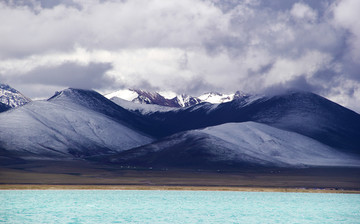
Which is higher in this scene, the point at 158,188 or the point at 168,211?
the point at 158,188

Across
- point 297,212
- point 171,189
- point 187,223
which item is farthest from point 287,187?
point 187,223

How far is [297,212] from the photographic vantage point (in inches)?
3511

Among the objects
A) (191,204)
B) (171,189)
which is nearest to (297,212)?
(191,204)

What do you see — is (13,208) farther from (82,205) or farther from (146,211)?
(146,211)

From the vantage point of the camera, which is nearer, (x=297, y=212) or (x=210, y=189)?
(x=297, y=212)

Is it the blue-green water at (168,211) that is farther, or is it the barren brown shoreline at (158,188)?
A: the barren brown shoreline at (158,188)

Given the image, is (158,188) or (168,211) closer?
(168,211)

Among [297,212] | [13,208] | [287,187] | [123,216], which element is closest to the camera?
[123,216]

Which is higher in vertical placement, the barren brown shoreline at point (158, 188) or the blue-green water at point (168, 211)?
the barren brown shoreline at point (158, 188)

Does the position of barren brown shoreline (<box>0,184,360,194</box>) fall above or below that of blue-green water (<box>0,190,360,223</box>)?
above

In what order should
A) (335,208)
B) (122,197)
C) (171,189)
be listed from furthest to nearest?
(171,189) < (122,197) < (335,208)

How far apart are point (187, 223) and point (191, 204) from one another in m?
27.0

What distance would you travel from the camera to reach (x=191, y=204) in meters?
98.4

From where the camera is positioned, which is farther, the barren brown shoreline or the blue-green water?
the barren brown shoreline
